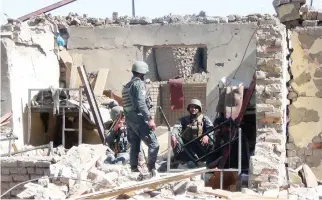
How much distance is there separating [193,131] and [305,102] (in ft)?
5.29

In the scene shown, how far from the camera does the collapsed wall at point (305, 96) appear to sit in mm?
8750

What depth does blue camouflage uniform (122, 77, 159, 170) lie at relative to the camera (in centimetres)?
807

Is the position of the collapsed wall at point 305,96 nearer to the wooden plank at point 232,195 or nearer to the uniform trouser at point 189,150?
the uniform trouser at point 189,150

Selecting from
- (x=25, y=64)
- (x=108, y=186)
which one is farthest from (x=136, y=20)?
(x=108, y=186)

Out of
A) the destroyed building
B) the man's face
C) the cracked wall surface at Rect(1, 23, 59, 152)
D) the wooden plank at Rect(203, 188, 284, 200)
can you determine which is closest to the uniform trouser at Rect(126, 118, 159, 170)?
the destroyed building

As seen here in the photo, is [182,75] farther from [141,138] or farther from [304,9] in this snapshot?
[141,138]

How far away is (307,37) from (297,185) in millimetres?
2133

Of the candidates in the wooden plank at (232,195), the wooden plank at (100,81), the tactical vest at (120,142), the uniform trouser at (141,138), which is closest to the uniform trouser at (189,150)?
the uniform trouser at (141,138)

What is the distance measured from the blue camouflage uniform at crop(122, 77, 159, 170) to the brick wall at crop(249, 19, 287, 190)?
1.37 meters

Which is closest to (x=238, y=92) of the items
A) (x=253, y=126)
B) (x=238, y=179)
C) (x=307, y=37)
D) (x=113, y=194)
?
(x=253, y=126)

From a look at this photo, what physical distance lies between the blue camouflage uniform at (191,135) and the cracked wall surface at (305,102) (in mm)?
1185

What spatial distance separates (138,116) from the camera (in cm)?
823

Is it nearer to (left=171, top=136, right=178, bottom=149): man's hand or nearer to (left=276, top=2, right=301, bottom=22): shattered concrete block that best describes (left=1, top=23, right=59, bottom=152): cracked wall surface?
(left=171, top=136, right=178, bottom=149): man's hand

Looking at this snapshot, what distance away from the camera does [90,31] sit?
16203 mm
